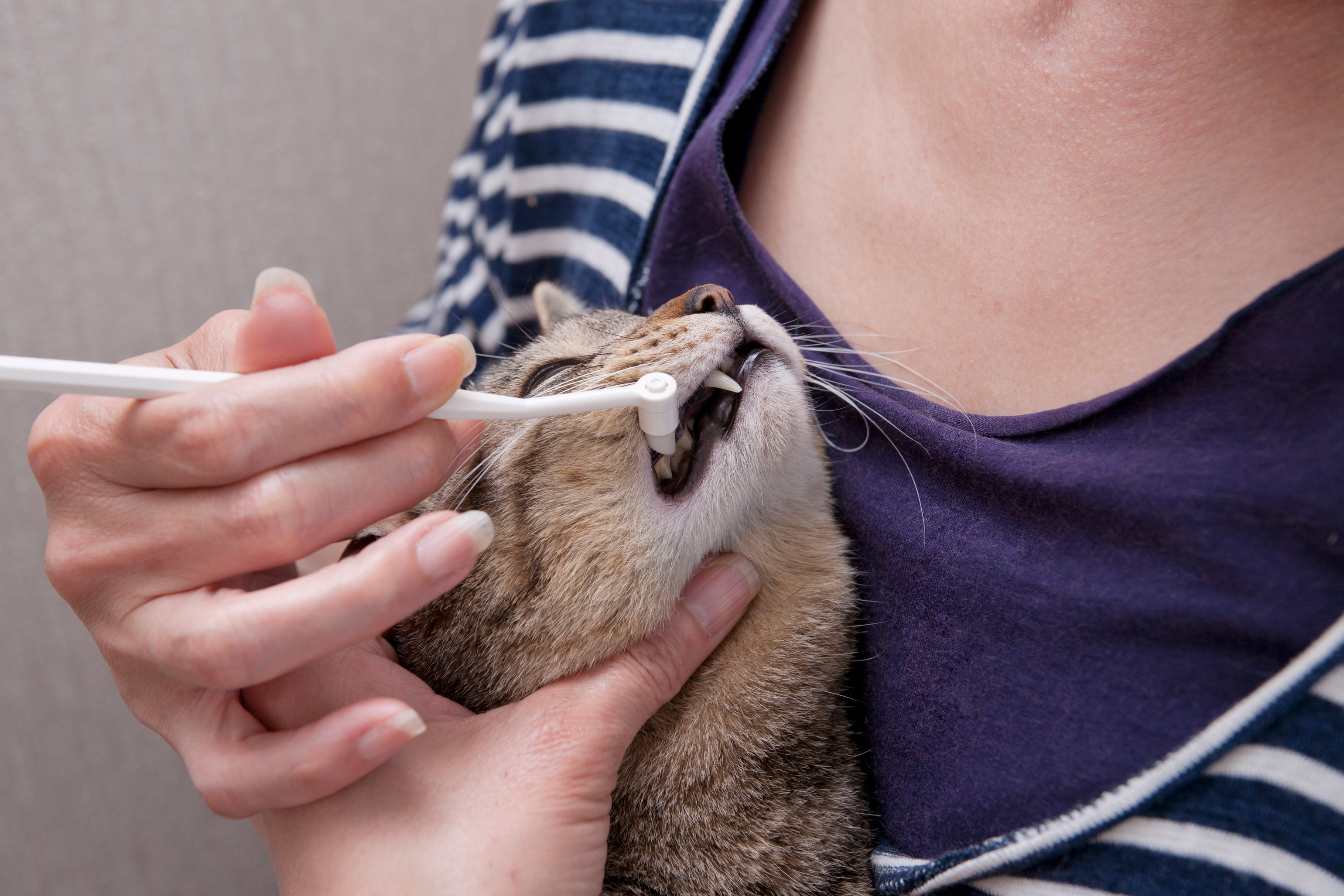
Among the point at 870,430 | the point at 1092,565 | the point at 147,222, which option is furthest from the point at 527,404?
the point at 147,222

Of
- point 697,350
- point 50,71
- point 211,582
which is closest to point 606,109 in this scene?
point 697,350

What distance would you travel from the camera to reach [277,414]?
1.94 feet

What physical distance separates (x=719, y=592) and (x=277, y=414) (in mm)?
469

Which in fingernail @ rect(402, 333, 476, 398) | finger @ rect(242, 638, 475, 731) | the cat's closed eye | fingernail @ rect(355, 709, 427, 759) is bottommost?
finger @ rect(242, 638, 475, 731)

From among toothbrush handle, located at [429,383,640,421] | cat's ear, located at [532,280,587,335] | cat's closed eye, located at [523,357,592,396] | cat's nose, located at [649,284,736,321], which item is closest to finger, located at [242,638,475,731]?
toothbrush handle, located at [429,383,640,421]

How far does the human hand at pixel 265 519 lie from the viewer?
1.95 ft

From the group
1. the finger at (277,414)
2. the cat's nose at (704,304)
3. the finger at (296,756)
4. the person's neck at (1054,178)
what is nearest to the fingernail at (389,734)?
the finger at (296,756)

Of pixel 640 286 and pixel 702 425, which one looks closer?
pixel 702 425

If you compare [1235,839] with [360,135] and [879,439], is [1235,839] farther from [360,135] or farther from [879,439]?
[360,135]

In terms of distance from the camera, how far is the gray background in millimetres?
1524

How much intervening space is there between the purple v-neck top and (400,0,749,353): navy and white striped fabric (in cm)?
49

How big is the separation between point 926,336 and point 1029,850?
0.51 metres

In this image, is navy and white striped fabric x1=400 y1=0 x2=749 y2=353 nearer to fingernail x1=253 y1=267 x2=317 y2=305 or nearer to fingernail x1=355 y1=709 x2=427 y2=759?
fingernail x1=253 y1=267 x2=317 y2=305

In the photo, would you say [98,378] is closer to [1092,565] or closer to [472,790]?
[472,790]
